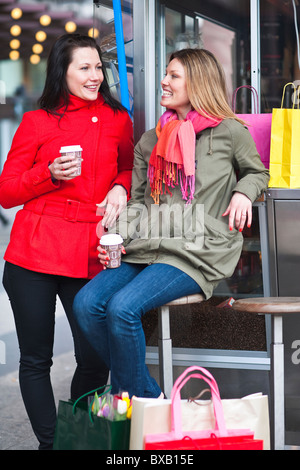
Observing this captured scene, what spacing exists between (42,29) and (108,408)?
9238mm

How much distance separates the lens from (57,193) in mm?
2637

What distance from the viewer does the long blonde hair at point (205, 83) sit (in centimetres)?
257

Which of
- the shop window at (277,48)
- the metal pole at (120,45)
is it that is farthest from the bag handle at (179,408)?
the shop window at (277,48)

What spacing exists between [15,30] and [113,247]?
29.8 feet

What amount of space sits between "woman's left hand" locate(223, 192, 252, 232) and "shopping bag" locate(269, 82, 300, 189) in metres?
0.44

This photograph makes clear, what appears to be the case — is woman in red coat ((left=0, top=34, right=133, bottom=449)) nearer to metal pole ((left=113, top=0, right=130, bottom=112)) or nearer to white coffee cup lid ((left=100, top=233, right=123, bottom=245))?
white coffee cup lid ((left=100, top=233, right=123, bottom=245))

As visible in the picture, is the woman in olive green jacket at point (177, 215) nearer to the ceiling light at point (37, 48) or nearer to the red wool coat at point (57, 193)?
the red wool coat at point (57, 193)

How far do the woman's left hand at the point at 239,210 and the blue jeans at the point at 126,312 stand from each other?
11.3 inches

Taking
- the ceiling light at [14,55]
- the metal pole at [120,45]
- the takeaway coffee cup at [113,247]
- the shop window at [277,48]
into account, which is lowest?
the takeaway coffee cup at [113,247]

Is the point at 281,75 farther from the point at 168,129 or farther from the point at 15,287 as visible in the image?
the point at 15,287

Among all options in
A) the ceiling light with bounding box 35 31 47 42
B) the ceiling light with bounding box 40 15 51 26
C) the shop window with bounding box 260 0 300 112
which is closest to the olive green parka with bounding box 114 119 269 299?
the shop window with bounding box 260 0 300 112

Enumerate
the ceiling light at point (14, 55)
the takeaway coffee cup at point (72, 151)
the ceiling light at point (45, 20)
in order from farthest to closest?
the ceiling light at point (14, 55)
the ceiling light at point (45, 20)
the takeaway coffee cup at point (72, 151)

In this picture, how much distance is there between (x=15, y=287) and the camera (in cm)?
262
